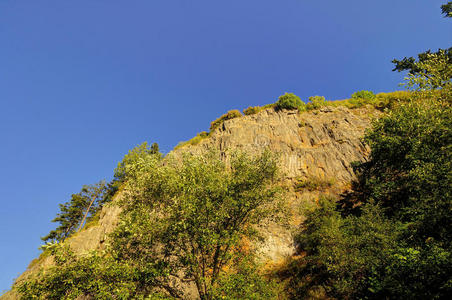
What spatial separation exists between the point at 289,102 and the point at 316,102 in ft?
25.6

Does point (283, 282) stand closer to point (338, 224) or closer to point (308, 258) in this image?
point (308, 258)

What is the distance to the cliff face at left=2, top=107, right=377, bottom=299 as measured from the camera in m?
30.1

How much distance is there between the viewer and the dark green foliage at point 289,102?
5250cm

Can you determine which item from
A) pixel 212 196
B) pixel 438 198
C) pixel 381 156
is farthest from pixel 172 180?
pixel 381 156

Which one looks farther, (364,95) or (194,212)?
(364,95)

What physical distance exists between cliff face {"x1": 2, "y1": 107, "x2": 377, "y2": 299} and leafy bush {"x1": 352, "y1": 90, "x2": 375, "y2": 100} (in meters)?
5.44

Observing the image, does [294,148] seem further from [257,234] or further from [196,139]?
[257,234]

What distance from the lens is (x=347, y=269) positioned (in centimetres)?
1603

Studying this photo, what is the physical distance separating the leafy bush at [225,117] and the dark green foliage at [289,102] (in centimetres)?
1039

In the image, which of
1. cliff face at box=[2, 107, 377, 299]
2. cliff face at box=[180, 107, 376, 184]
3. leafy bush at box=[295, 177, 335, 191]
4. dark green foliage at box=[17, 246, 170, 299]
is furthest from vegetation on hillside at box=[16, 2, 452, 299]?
cliff face at box=[180, 107, 376, 184]

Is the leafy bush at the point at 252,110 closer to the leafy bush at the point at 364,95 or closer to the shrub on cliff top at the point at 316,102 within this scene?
the shrub on cliff top at the point at 316,102

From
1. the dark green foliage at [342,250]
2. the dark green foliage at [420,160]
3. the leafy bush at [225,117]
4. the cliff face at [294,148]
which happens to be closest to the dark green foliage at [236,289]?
the dark green foliage at [342,250]

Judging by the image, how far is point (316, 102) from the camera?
177 feet

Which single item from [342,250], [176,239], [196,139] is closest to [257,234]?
[342,250]
